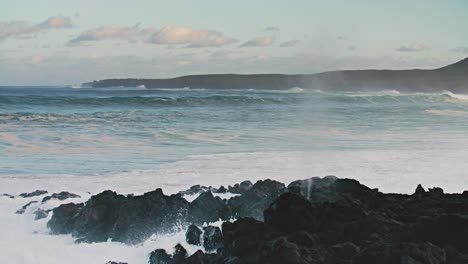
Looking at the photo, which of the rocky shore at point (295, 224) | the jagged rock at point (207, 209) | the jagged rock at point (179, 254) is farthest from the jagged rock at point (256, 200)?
the jagged rock at point (179, 254)

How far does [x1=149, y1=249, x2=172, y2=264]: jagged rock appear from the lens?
22.4 ft

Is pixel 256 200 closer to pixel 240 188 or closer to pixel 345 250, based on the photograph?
pixel 240 188

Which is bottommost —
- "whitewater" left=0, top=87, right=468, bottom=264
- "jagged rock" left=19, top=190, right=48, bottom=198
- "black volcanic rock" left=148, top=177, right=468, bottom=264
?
"whitewater" left=0, top=87, right=468, bottom=264

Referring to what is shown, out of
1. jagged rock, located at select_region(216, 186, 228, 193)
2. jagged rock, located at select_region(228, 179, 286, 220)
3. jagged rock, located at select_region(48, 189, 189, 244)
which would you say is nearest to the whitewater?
jagged rock, located at select_region(48, 189, 189, 244)

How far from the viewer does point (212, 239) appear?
7.28 meters

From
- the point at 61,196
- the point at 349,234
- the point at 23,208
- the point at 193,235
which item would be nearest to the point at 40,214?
the point at 23,208

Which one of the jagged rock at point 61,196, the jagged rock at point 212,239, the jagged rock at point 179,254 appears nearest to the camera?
the jagged rock at point 179,254

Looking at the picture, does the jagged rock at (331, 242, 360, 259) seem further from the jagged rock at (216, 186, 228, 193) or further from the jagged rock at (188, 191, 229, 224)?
the jagged rock at (216, 186, 228, 193)

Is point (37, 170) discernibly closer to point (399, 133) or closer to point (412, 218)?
point (412, 218)

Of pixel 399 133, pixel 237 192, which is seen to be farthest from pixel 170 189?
pixel 399 133

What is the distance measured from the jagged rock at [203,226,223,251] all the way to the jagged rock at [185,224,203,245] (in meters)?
0.08

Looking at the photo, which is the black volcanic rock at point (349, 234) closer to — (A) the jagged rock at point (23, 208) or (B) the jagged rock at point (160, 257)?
(B) the jagged rock at point (160, 257)

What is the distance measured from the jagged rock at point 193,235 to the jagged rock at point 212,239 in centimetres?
8

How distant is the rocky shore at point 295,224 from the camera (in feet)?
19.6
